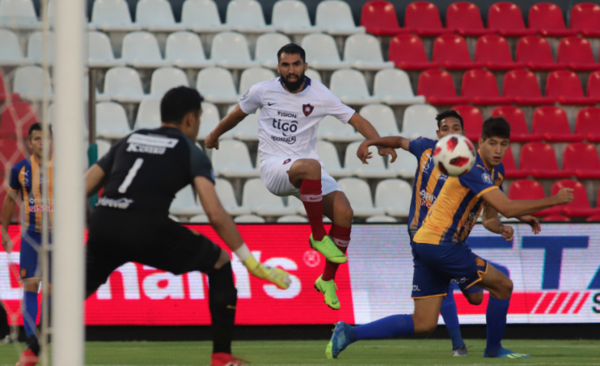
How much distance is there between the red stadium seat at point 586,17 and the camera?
44.0 ft

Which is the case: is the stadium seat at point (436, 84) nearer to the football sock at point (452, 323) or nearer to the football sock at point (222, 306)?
the football sock at point (452, 323)

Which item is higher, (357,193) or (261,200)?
(357,193)

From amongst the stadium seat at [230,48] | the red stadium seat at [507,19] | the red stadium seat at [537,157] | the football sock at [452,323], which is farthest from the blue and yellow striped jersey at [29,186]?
the red stadium seat at [507,19]

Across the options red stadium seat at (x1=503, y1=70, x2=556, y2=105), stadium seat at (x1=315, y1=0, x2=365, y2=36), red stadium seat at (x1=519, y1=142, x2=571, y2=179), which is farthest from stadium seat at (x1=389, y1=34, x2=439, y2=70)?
red stadium seat at (x1=519, y1=142, x2=571, y2=179)

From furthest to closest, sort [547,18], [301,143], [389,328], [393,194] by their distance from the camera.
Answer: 1. [547,18]
2. [393,194]
3. [301,143]
4. [389,328]

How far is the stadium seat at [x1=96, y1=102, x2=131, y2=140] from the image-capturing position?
10617mm

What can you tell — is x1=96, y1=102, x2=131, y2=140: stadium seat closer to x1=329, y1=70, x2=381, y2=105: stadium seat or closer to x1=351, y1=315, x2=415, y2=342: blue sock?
x1=329, y1=70, x2=381, y2=105: stadium seat

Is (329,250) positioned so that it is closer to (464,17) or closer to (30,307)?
(30,307)

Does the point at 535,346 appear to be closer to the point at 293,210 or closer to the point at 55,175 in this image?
the point at 293,210

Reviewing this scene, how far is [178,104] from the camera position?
14.6 feet

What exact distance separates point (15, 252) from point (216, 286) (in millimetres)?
4311

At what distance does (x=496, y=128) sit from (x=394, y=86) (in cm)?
620

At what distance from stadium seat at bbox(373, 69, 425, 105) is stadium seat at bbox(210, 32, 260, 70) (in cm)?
202

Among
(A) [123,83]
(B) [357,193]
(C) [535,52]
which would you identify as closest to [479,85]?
(C) [535,52]
